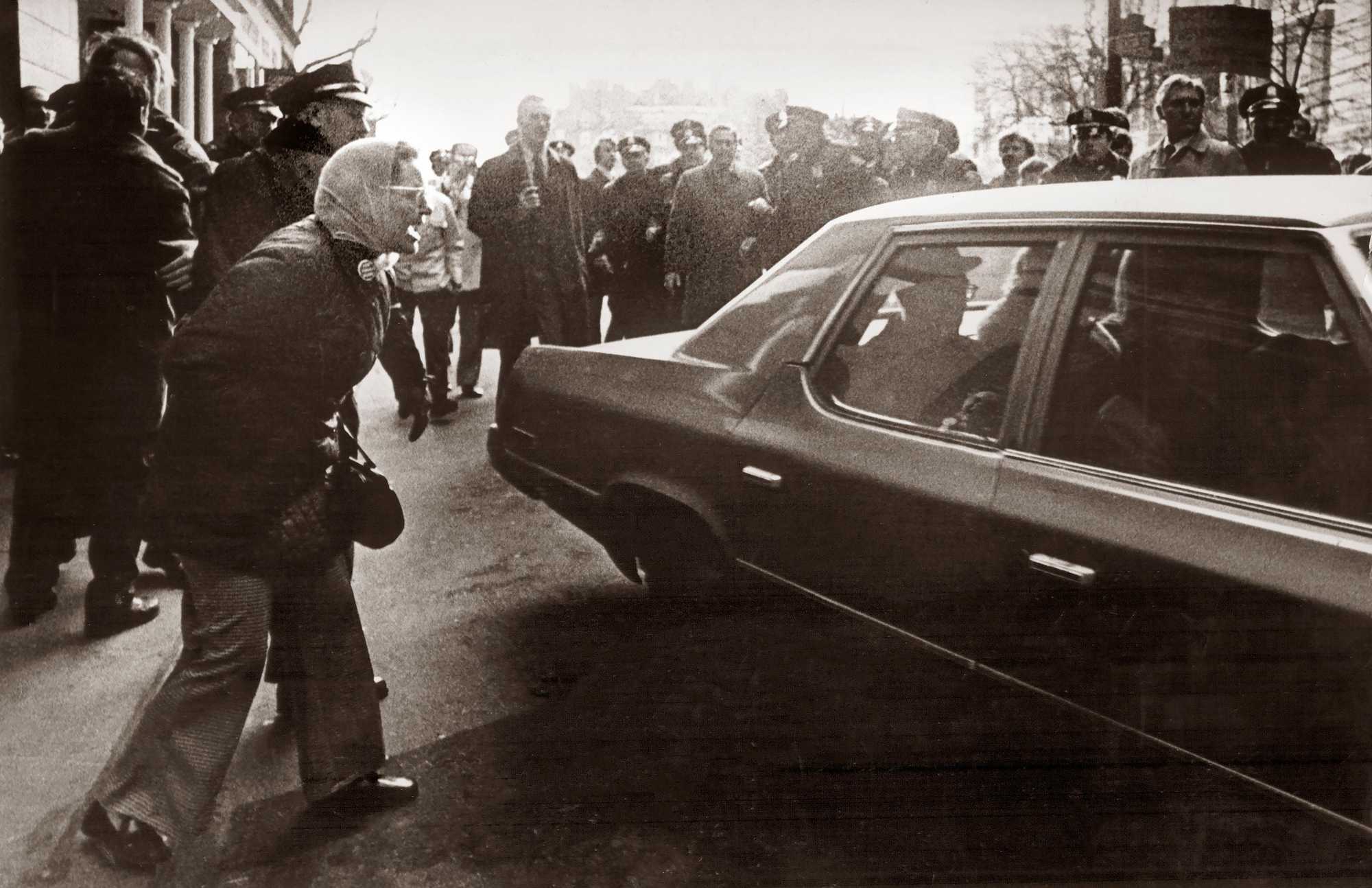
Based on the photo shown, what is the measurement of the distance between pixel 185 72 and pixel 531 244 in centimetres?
818

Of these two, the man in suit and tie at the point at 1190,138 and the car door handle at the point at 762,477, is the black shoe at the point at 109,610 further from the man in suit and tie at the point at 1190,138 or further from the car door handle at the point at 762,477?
the man in suit and tie at the point at 1190,138

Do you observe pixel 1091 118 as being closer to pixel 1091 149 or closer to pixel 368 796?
pixel 1091 149

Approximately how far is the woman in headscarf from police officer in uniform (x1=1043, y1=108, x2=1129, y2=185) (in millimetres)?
4812

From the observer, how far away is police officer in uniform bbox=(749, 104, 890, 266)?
830 cm

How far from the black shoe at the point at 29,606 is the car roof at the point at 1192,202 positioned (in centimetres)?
325

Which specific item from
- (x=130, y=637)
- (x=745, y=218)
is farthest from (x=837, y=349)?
(x=745, y=218)

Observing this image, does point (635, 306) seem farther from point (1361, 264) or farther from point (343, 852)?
point (1361, 264)

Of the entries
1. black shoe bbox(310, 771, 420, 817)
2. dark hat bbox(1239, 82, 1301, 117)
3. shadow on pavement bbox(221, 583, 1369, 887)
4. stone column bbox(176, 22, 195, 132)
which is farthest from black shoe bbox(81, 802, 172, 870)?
stone column bbox(176, 22, 195, 132)

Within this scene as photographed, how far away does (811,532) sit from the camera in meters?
3.20

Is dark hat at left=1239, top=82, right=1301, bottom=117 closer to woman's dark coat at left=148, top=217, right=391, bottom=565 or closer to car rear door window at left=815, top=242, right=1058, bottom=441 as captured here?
car rear door window at left=815, top=242, right=1058, bottom=441

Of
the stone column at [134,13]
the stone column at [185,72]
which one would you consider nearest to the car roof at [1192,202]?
the stone column at [134,13]

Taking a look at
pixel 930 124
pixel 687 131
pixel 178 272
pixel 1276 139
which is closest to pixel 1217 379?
pixel 178 272

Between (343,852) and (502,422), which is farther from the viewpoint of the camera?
(502,422)

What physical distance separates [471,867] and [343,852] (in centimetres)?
31
